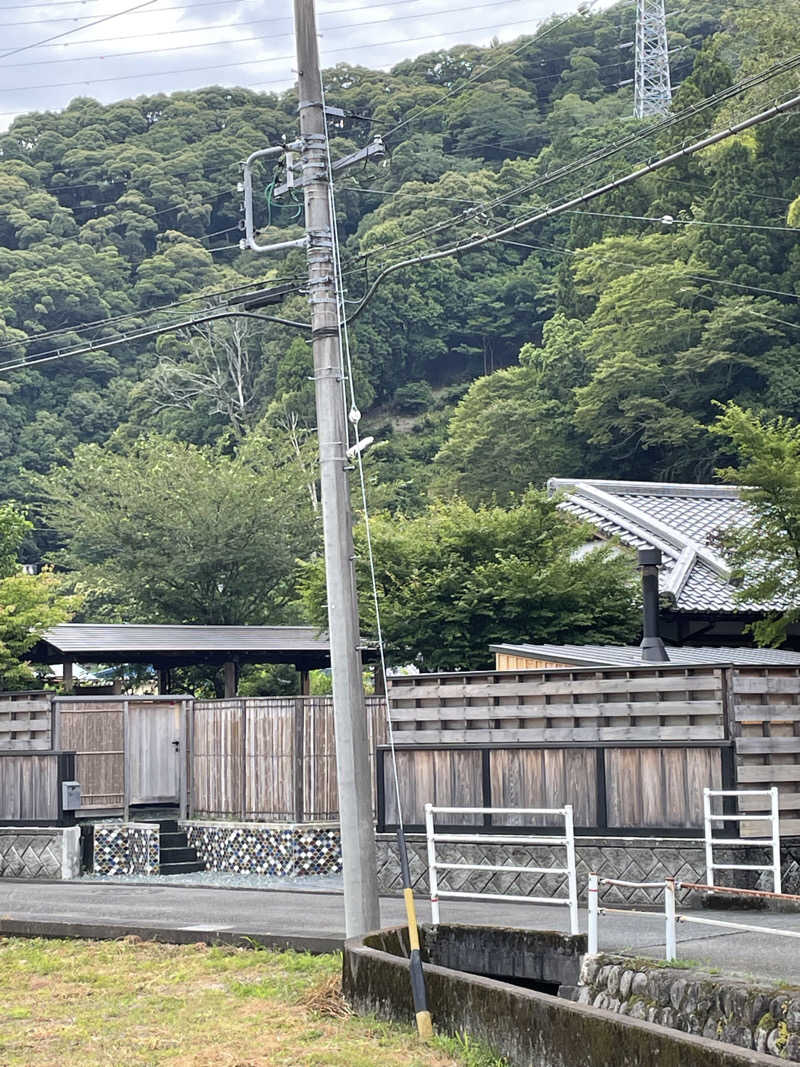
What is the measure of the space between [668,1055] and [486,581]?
1749 centimetres

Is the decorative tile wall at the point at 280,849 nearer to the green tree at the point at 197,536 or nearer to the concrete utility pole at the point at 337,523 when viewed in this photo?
the concrete utility pole at the point at 337,523

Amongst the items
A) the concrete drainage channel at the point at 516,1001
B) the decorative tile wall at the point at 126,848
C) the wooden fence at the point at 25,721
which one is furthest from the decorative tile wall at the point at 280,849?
the concrete drainage channel at the point at 516,1001

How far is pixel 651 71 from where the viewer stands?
88562 millimetres

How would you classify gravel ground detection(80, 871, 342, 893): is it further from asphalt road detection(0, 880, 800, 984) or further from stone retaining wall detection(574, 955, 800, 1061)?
stone retaining wall detection(574, 955, 800, 1061)

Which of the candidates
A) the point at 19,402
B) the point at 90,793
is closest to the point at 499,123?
the point at 19,402

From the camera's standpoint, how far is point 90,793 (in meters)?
22.1

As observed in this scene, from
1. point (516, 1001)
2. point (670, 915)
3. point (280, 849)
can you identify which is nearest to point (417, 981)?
point (516, 1001)

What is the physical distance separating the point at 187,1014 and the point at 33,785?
11.5 m

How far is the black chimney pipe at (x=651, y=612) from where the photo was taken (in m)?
18.7

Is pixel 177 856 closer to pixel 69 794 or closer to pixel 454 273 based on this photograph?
pixel 69 794

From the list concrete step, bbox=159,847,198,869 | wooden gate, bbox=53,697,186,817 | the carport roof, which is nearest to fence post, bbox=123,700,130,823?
wooden gate, bbox=53,697,186,817

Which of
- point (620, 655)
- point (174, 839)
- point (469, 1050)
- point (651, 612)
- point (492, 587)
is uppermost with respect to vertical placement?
point (492, 587)

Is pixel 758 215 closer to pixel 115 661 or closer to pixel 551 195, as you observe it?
pixel 551 195

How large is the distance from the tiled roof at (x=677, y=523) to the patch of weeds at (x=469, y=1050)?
1477 centimetres
